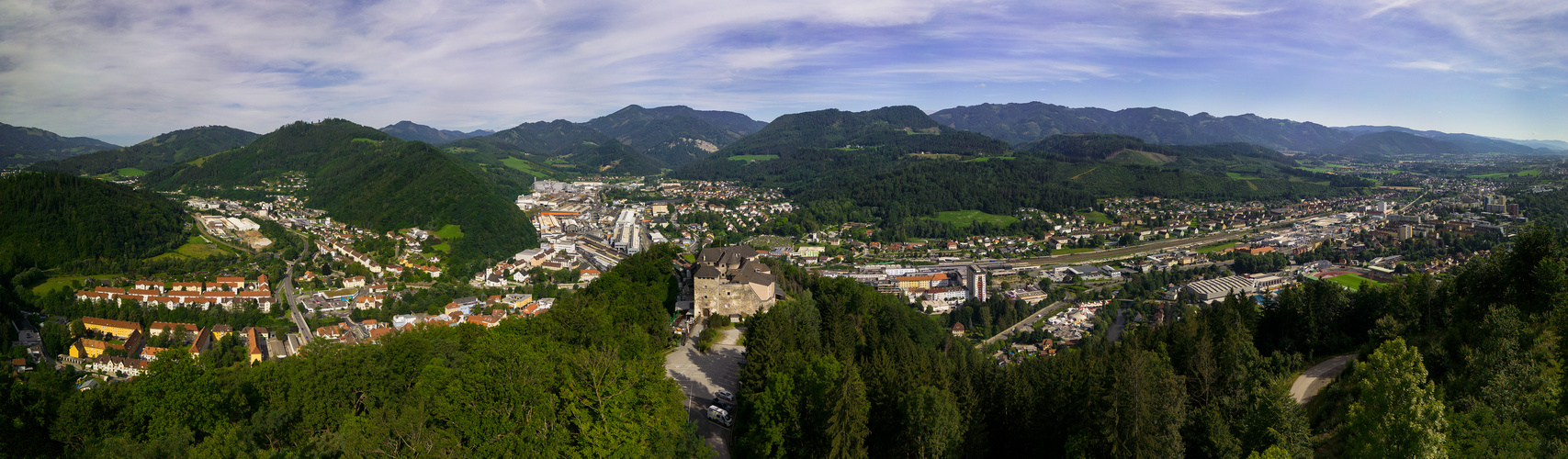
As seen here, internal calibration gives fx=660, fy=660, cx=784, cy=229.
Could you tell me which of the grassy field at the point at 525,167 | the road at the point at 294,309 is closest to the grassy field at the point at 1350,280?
the road at the point at 294,309

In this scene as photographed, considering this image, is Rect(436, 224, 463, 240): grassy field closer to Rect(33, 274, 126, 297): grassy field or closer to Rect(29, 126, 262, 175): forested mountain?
Rect(33, 274, 126, 297): grassy field

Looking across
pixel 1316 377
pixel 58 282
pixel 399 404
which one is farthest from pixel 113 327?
pixel 1316 377

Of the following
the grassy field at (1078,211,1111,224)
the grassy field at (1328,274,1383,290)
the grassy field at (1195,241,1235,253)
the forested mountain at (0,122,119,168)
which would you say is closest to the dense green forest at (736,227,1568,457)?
the grassy field at (1328,274,1383,290)

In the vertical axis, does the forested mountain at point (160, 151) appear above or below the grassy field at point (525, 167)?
above

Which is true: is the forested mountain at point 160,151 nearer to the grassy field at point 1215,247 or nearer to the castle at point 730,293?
the castle at point 730,293

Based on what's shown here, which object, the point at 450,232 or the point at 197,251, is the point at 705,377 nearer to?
the point at 450,232

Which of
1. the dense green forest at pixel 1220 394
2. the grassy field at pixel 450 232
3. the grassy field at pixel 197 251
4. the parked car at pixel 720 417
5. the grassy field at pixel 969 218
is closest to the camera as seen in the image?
the dense green forest at pixel 1220 394
